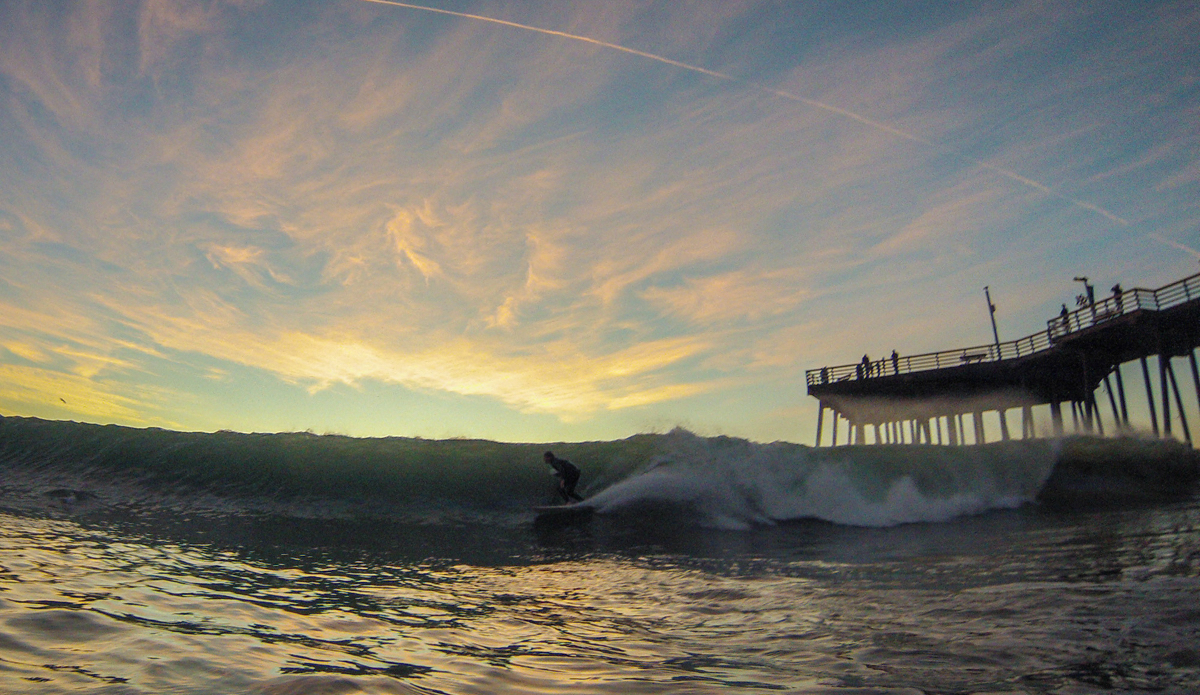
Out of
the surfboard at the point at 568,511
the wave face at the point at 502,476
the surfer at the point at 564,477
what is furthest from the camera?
the surfer at the point at 564,477

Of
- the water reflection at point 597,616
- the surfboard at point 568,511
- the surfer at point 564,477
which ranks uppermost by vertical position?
the surfer at point 564,477

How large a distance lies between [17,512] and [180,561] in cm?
397

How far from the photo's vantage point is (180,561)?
5.58m

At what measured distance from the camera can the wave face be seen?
11.4 metres

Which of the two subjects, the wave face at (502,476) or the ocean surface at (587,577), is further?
the wave face at (502,476)

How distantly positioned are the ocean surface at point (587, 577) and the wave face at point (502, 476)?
80 millimetres

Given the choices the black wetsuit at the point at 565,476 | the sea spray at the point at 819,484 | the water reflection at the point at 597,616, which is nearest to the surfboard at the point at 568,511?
the sea spray at the point at 819,484

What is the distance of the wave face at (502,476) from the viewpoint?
1136 cm

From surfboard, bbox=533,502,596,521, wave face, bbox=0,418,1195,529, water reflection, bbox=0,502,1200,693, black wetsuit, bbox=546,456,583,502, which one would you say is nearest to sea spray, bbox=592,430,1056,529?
wave face, bbox=0,418,1195,529

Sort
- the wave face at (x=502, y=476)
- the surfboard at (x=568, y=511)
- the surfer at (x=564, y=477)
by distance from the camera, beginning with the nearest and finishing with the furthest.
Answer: the surfboard at (x=568, y=511)
the wave face at (x=502, y=476)
the surfer at (x=564, y=477)

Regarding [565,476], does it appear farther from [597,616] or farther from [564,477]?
[597,616]

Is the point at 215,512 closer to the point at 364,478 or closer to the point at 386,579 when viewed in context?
the point at 364,478

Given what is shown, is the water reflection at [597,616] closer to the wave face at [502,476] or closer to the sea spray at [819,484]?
the sea spray at [819,484]

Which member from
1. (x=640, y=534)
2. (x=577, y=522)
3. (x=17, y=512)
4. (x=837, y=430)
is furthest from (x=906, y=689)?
(x=837, y=430)
